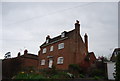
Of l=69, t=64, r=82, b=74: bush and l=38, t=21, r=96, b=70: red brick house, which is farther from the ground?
l=38, t=21, r=96, b=70: red brick house

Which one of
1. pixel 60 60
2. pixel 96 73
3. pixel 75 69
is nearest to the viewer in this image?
pixel 96 73

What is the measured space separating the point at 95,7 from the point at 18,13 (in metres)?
8.05

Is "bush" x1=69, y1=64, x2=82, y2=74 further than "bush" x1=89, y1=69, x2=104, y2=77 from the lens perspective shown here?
Yes

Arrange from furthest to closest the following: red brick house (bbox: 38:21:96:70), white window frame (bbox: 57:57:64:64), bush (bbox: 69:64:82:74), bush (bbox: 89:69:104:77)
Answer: white window frame (bbox: 57:57:64:64)
red brick house (bbox: 38:21:96:70)
bush (bbox: 69:64:82:74)
bush (bbox: 89:69:104:77)

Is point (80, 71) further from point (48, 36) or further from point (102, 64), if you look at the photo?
point (48, 36)

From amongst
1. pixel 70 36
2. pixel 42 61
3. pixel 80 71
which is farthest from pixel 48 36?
pixel 80 71

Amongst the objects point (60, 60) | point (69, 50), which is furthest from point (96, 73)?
point (60, 60)

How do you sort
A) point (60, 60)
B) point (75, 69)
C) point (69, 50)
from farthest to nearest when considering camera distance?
point (60, 60) → point (69, 50) → point (75, 69)

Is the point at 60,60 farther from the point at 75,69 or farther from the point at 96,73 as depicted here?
the point at 96,73

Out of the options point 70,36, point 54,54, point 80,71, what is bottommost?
point 80,71

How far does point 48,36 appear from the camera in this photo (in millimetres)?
37188

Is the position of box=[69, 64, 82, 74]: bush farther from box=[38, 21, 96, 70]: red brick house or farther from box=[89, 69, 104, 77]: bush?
box=[89, 69, 104, 77]: bush

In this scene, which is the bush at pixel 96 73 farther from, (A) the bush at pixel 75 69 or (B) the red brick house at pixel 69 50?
(B) the red brick house at pixel 69 50

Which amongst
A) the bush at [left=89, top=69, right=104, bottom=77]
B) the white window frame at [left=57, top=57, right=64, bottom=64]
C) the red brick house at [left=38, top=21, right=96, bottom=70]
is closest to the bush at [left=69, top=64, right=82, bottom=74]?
the red brick house at [left=38, top=21, right=96, bottom=70]
